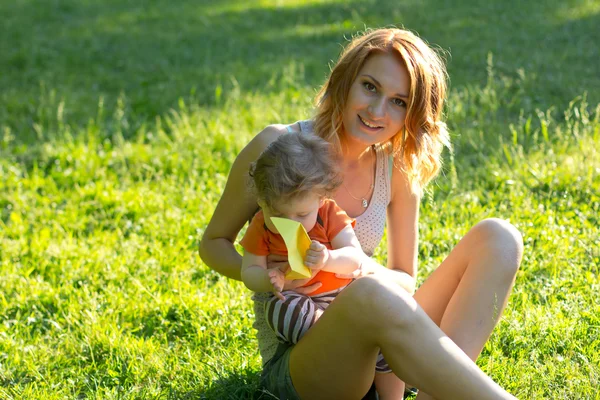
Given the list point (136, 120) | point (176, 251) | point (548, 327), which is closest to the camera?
point (548, 327)

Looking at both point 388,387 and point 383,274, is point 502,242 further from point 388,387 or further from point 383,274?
point 388,387

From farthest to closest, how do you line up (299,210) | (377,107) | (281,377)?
(377,107) → (281,377) → (299,210)

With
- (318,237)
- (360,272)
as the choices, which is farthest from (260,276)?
(360,272)

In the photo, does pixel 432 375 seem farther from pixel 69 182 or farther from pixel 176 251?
pixel 69 182

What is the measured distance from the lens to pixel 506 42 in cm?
709

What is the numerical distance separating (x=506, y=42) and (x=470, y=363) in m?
5.32

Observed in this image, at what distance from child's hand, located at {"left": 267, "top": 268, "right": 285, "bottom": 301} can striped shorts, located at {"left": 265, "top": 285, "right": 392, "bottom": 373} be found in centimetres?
8

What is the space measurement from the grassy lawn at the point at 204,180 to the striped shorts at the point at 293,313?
1.45ft

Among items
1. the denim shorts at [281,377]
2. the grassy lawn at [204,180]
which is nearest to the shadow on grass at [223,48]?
the grassy lawn at [204,180]

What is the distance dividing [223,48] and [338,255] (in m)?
5.85

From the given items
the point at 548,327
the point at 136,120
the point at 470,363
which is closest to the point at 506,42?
the point at 136,120

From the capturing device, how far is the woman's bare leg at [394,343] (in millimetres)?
2275

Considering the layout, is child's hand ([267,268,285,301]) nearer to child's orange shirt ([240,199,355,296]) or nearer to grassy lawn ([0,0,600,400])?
child's orange shirt ([240,199,355,296])

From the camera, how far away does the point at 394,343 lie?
2305mm
